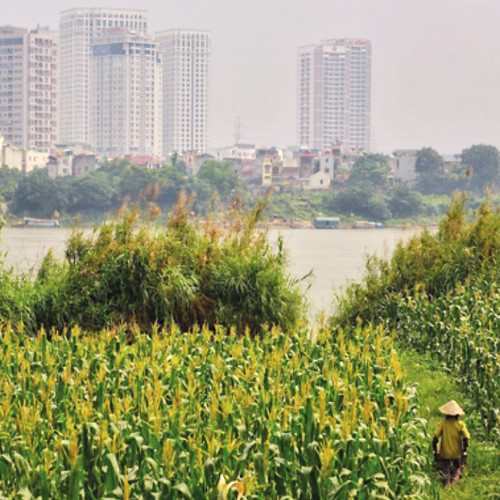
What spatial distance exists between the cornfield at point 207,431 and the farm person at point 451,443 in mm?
160

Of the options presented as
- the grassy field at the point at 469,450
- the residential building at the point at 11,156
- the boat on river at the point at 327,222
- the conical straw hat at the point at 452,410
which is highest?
the residential building at the point at 11,156

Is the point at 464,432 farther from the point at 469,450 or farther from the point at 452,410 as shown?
the point at 469,450

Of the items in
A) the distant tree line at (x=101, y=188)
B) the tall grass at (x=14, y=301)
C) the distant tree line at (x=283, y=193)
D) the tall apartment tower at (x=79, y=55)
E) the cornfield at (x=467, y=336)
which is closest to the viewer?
the cornfield at (x=467, y=336)

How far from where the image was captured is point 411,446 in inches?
216

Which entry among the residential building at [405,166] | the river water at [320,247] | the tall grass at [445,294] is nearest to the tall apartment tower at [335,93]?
the residential building at [405,166]

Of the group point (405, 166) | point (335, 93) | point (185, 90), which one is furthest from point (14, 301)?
point (335, 93)

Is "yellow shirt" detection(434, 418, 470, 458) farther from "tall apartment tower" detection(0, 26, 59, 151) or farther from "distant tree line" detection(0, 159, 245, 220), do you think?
"tall apartment tower" detection(0, 26, 59, 151)

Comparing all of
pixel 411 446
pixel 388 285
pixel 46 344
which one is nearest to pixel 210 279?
pixel 388 285

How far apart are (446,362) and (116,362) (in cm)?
387

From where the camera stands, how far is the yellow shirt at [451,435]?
604cm

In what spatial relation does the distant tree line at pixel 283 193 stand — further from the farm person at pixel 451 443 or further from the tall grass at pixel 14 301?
the farm person at pixel 451 443

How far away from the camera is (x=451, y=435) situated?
6051 mm

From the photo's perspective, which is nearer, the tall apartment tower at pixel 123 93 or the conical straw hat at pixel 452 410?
the conical straw hat at pixel 452 410

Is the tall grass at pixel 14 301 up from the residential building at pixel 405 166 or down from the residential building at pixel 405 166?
down
